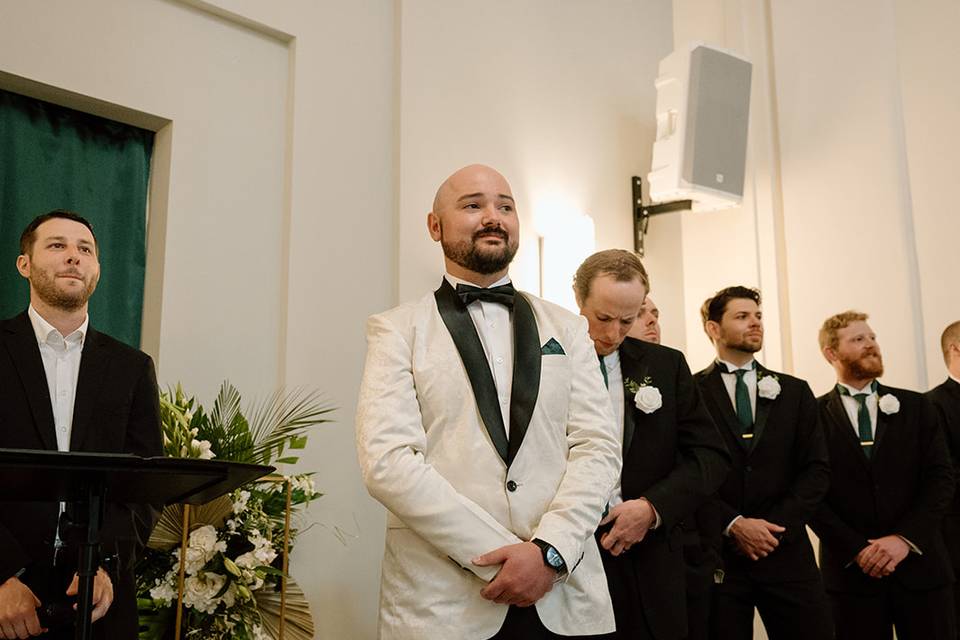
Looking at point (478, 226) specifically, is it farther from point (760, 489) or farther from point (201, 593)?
point (760, 489)

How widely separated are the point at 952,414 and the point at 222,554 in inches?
148

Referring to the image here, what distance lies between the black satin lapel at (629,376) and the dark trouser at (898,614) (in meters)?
1.86

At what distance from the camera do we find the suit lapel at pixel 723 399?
152 inches

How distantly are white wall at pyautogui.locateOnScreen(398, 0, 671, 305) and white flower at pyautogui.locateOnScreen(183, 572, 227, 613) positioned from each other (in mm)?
1678

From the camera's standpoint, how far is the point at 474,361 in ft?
7.78

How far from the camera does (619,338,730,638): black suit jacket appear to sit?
285 cm

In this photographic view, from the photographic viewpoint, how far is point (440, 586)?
2139 mm

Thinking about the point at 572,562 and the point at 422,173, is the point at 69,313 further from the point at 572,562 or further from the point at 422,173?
the point at 422,173

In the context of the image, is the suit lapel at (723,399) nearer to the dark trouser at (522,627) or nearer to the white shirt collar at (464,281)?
the white shirt collar at (464,281)

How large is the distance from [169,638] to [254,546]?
0.37m

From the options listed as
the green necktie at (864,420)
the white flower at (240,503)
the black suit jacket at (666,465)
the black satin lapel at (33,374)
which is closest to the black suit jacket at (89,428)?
the black satin lapel at (33,374)

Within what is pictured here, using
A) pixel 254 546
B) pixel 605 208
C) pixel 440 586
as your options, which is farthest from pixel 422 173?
pixel 440 586

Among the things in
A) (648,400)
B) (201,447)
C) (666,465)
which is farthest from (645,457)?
(201,447)

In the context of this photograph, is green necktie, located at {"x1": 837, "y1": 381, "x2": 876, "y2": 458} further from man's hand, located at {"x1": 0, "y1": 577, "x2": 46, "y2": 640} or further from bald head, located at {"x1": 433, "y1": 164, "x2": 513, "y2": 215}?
man's hand, located at {"x1": 0, "y1": 577, "x2": 46, "y2": 640}
